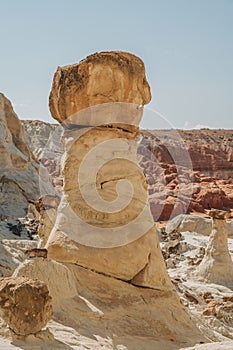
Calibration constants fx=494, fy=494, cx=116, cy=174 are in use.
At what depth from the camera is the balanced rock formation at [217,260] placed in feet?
39.0

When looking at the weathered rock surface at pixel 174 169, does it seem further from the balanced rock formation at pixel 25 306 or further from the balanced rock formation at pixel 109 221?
the balanced rock formation at pixel 25 306

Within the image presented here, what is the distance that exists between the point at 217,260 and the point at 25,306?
8.91 metres

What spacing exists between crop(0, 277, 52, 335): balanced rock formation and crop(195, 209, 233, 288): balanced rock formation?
8.46 meters

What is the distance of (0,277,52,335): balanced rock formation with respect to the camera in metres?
3.87

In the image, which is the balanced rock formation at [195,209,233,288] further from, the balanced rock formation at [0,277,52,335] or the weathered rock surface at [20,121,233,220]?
the weathered rock surface at [20,121,233,220]

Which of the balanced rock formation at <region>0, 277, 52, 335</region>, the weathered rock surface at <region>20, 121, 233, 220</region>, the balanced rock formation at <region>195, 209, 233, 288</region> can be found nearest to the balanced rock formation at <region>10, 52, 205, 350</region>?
the balanced rock formation at <region>0, 277, 52, 335</region>

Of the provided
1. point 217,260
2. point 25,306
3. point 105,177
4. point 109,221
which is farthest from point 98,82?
point 217,260

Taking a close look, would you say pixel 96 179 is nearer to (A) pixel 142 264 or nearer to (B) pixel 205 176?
(A) pixel 142 264

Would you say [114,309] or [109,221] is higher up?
[109,221]

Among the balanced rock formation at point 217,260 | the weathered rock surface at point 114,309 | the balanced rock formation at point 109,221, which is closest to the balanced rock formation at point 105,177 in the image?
the balanced rock formation at point 109,221

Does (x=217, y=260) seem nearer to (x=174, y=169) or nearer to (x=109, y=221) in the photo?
(x=109, y=221)

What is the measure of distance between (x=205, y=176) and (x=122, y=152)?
133 feet

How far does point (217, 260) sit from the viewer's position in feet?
39.8

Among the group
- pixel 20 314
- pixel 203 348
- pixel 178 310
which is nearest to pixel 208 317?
pixel 178 310
